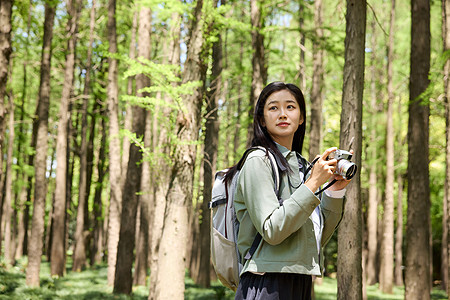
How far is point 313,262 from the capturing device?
7.13 feet

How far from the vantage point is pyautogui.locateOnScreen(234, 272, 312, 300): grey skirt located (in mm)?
2125

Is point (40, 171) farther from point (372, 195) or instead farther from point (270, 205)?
point (372, 195)

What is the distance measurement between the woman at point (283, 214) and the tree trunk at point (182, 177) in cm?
596

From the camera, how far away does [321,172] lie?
2084 mm

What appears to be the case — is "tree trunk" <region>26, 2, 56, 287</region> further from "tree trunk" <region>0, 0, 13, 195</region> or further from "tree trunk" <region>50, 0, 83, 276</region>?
"tree trunk" <region>0, 0, 13, 195</region>

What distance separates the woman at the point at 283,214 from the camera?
2.04 metres

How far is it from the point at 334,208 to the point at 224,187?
0.50 m

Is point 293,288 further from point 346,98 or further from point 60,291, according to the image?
point 60,291

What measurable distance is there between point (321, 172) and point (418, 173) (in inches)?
366

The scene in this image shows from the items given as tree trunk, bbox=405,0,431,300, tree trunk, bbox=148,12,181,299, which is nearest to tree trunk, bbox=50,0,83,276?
tree trunk, bbox=148,12,181,299

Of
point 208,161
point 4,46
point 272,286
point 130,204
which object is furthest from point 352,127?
point 130,204

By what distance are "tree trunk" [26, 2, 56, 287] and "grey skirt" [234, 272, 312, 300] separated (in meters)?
12.8

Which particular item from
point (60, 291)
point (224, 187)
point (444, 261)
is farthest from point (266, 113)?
point (444, 261)

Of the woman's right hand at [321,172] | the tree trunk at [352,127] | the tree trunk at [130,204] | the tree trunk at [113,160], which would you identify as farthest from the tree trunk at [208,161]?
the woman's right hand at [321,172]
